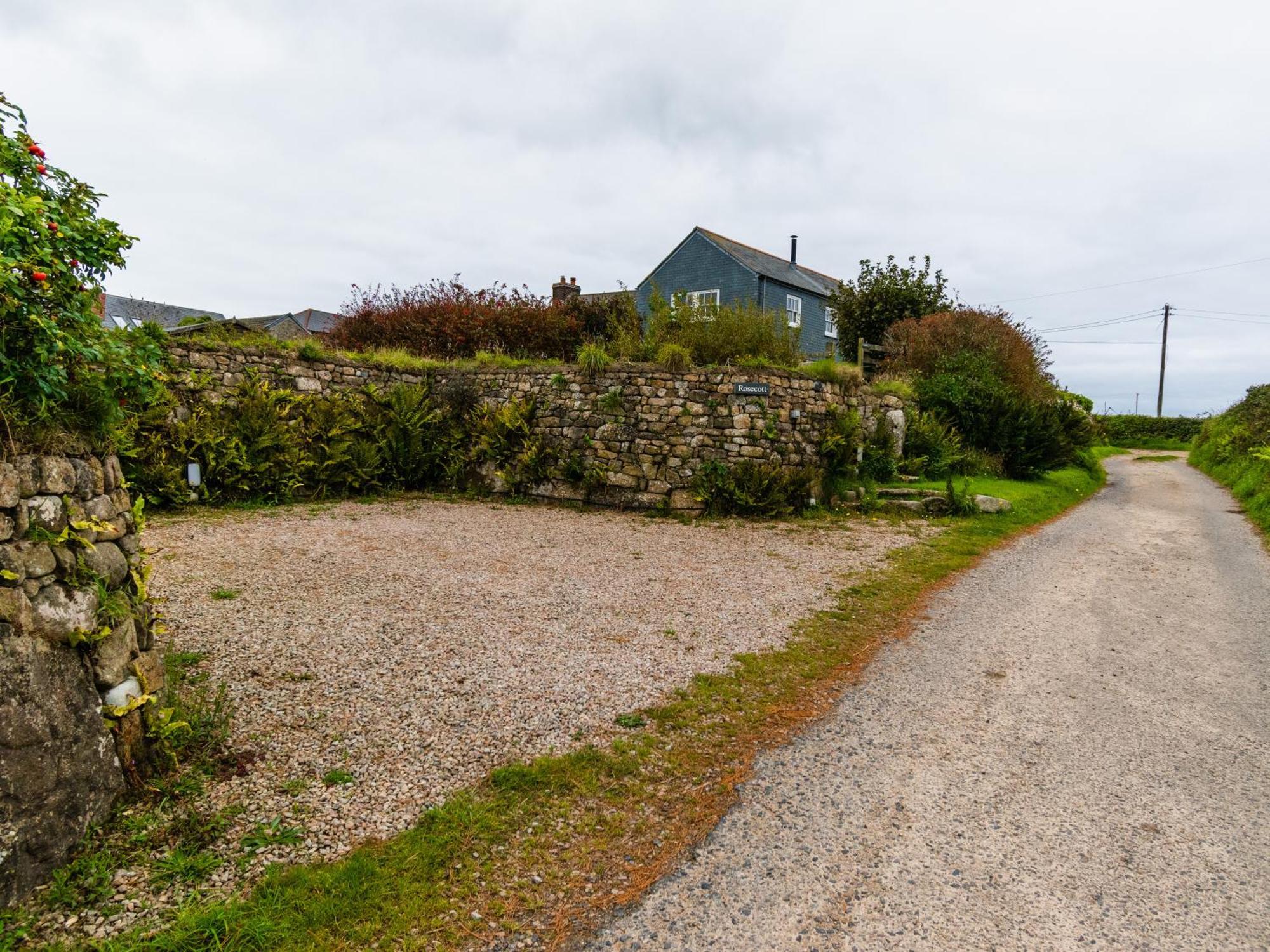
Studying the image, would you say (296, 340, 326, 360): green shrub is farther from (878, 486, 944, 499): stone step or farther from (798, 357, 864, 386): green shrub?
(878, 486, 944, 499): stone step

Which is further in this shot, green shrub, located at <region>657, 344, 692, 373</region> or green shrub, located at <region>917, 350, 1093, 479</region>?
green shrub, located at <region>917, 350, 1093, 479</region>

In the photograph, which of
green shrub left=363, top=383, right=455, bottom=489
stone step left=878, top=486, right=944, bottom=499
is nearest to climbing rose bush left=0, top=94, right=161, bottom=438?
green shrub left=363, top=383, right=455, bottom=489

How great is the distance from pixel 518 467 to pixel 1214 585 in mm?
9321

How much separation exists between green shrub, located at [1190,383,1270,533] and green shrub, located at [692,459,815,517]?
23.6 feet

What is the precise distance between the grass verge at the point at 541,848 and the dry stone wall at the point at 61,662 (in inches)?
22.9

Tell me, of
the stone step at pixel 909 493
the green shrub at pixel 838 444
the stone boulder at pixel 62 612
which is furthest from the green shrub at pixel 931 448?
the stone boulder at pixel 62 612

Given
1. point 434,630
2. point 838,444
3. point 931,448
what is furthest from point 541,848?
point 931,448

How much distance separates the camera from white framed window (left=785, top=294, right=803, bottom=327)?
2950 cm

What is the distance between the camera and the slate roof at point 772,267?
94.8ft

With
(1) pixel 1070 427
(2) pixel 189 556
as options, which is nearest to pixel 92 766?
(2) pixel 189 556

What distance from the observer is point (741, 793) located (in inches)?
120

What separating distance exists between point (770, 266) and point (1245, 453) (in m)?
18.8

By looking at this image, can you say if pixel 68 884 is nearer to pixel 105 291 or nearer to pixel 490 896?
pixel 490 896

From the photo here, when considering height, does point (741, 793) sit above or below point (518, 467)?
below
